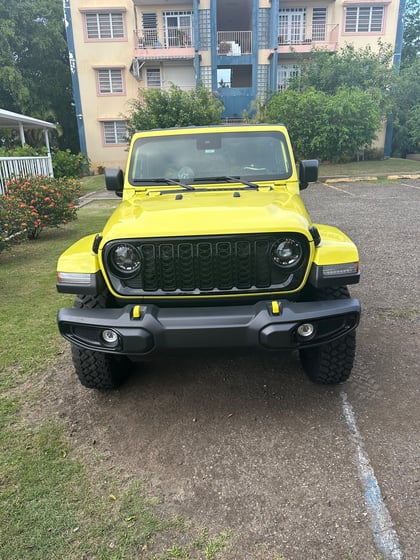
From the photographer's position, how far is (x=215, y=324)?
8.69 feet

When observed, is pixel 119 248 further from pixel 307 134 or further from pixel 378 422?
pixel 307 134

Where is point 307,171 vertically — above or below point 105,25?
below

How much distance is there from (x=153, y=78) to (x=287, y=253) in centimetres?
2754

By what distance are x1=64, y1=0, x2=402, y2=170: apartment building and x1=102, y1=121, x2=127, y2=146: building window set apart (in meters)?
0.06

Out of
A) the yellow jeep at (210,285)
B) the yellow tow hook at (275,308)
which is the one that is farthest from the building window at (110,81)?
the yellow tow hook at (275,308)

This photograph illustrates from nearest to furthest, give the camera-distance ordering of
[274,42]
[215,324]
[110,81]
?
1. [215,324]
2. [274,42]
3. [110,81]

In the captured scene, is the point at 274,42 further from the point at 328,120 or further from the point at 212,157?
the point at 212,157

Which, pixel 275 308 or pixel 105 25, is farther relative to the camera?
pixel 105 25

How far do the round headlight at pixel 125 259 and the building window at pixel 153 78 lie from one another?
27.1 metres

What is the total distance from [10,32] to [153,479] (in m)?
31.3

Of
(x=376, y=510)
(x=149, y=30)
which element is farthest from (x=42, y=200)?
(x=149, y=30)

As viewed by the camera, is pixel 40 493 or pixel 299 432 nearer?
pixel 40 493

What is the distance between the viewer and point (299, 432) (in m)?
2.88

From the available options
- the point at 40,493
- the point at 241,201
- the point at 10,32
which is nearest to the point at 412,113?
the point at 10,32
